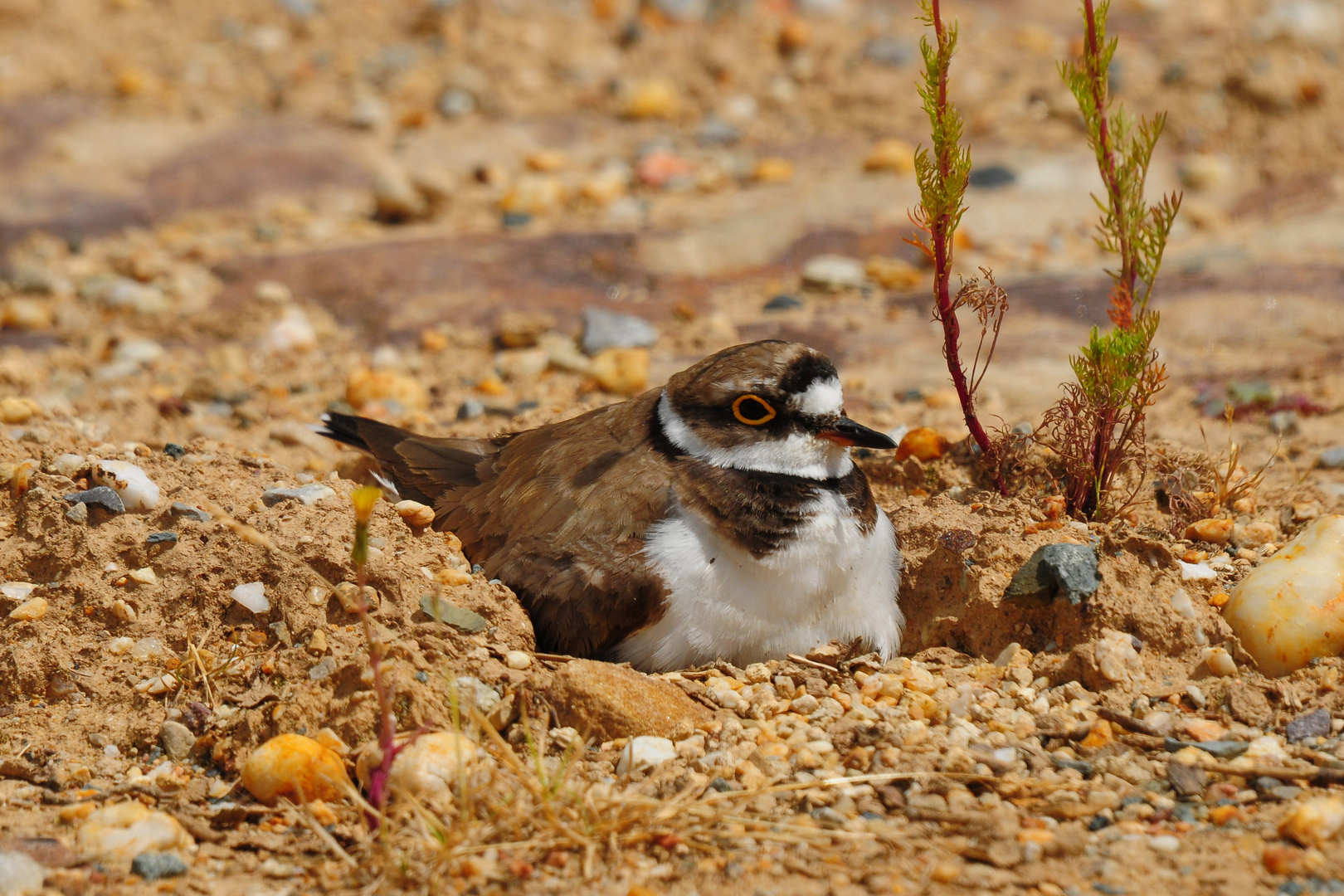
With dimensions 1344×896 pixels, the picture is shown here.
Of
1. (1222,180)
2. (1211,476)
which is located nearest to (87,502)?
(1211,476)

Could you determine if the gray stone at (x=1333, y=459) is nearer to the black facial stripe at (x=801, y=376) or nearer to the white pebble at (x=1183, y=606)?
the white pebble at (x=1183, y=606)

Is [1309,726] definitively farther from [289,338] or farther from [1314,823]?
[289,338]

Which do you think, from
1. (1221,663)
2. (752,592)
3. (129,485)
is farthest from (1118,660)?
(129,485)

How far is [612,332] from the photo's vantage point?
713 cm

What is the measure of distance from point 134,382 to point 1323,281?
6.46 meters

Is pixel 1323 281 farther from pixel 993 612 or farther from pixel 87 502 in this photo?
pixel 87 502

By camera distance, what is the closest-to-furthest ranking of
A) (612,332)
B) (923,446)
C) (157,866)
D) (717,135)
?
(157,866), (923,446), (612,332), (717,135)

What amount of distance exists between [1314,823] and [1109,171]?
7.18 ft

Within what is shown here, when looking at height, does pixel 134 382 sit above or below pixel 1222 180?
below

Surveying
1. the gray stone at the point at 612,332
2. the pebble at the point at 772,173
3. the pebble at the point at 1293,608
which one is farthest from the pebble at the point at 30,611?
the pebble at the point at 772,173

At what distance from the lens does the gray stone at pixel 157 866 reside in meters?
3.05

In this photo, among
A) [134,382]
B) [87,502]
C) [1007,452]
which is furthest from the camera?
[134,382]

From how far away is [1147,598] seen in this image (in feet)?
13.4

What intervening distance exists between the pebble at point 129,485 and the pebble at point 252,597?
1.71 feet
